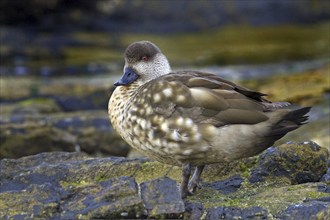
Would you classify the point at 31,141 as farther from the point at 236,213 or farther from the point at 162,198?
the point at 236,213

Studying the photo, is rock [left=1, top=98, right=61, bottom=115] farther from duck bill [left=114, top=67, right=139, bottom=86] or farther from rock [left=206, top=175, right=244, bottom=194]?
rock [left=206, top=175, right=244, bottom=194]

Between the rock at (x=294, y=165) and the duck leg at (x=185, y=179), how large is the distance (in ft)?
1.99

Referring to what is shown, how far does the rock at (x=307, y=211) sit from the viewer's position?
199 inches

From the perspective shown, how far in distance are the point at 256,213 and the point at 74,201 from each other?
3.81ft

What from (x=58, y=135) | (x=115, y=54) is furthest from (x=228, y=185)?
(x=115, y=54)

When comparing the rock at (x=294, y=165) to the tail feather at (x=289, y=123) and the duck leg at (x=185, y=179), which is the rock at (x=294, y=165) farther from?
the tail feather at (x=289, y=123)

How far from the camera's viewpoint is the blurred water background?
31.8 ft

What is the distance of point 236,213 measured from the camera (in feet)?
17.3

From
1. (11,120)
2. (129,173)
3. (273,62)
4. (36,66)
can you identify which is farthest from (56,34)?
(129,173)

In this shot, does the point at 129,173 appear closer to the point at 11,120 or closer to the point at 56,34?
the point at 11,120

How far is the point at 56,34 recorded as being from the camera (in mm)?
19328

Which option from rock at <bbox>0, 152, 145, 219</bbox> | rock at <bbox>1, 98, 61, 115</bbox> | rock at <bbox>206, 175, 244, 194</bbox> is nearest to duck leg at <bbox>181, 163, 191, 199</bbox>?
rock at <bbox>206, 175, 244, 194</bbox>

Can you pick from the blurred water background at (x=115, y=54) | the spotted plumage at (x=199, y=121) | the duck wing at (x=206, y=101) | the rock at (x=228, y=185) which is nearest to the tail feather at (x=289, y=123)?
the spotted plumage at (x=199, y=121)

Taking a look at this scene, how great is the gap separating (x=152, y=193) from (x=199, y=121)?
2.27ft
